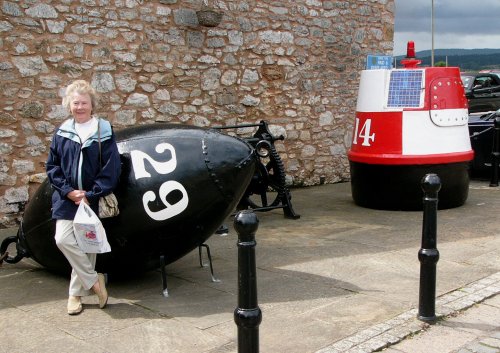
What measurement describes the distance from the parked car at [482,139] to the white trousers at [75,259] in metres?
7.43

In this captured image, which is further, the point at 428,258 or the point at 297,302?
the point at 297,302

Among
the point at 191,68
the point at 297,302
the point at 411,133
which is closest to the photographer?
the point at 297,302

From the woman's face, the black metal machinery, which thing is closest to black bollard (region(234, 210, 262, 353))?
the woman's face

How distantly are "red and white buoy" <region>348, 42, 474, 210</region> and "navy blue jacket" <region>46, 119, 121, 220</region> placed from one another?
4.08 meters

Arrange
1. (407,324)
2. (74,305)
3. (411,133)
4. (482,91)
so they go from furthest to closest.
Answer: (482,91)
(411,133)
(74,305)
(407,324)

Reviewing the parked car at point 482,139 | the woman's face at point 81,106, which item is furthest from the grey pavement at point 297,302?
the parked car at point 482,139

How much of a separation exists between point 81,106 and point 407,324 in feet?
8.25

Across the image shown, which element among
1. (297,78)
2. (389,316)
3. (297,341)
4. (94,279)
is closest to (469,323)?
(389,316)

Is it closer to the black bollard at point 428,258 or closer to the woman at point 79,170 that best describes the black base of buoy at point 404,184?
the black bollard at point 428,258

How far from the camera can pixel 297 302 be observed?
4.40m

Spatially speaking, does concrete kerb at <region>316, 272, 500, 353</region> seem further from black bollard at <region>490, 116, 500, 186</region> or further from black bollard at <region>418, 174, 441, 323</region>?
black bollard at <region>490, 116, 500, 186</region>

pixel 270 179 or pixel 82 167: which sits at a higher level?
pixel 82 167

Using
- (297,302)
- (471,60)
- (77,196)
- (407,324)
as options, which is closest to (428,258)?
(407,324)

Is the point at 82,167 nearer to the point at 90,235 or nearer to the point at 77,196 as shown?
the point at 77,196
